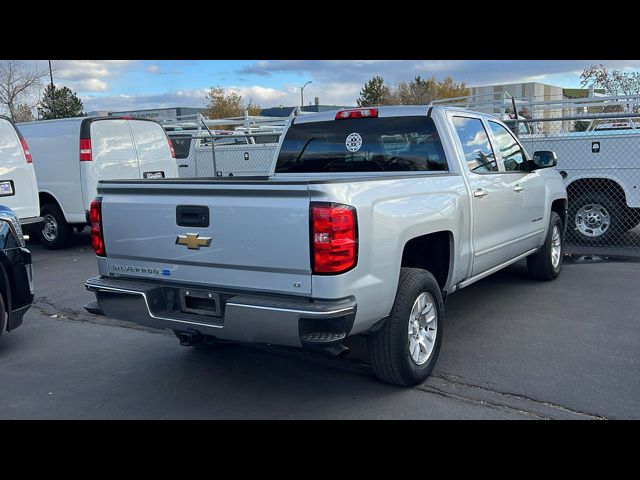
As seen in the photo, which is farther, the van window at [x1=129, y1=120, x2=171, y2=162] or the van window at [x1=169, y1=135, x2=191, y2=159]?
the van window at [x1=169, y1=135, x2=191, y2=159]

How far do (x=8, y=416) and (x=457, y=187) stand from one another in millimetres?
3703

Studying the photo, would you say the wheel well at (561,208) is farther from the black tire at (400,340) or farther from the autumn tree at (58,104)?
the autumn tree at (58,104)

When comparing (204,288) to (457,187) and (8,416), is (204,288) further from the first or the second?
(457,187)

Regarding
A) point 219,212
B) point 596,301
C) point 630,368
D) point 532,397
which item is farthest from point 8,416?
point 596,301

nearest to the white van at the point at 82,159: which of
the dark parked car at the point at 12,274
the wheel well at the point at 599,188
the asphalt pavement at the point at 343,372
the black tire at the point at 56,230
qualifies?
the black tire at the point at 56,230

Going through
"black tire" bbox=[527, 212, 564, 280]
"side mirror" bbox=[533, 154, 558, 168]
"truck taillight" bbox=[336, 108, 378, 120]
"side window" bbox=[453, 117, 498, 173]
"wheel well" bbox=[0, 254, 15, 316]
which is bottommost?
"black tire" bbox=[527, 212, 564, 280]

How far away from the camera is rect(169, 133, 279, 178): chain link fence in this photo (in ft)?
42.2

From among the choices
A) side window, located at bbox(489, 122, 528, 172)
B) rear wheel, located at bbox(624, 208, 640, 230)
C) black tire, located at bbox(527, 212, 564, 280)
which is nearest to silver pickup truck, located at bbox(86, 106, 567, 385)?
side window, located at bbox(489, 122, 528, 172)

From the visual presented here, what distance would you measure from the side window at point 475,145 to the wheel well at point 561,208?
2.26 metres

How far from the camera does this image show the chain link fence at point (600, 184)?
8664 mm

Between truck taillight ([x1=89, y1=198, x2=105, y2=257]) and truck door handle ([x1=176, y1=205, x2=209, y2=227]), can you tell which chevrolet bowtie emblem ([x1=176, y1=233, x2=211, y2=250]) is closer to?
truck door handle ([x1=176, y1=205, x2=209, y2=227])

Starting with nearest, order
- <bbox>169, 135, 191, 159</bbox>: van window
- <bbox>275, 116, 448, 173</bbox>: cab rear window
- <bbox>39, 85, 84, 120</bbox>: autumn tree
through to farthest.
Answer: <bbox>275, 116, 448, 173</bbox>: cab rear window, <bbox>169, 135, 191, 159</bbox>: van window, <bbox>39, 85, 84, 120</bbox>: autumn tree

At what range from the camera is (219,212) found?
12.5ft

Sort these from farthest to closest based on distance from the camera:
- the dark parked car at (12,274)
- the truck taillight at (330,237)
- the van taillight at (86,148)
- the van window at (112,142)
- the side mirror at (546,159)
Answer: the van window at (112,142) → the van taillight at (86,148) → the side mirror at (546,159) → the dark parked car at (12,274) → the truck taillight at (330,237)
